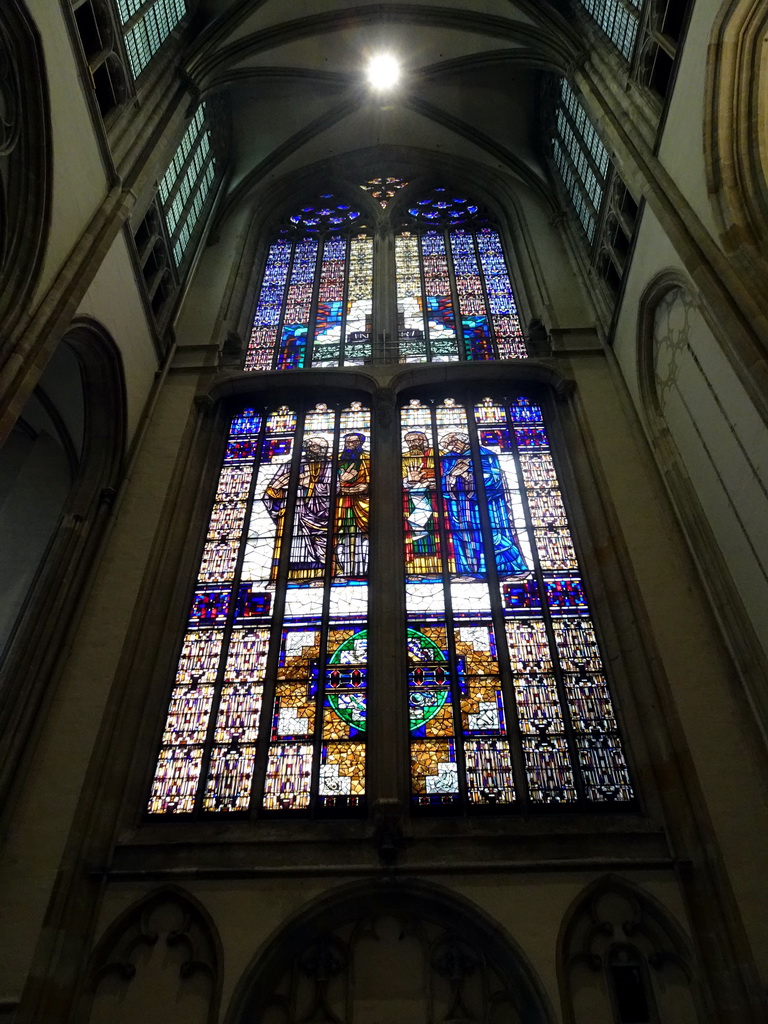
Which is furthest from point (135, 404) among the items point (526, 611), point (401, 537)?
point (526, 611)

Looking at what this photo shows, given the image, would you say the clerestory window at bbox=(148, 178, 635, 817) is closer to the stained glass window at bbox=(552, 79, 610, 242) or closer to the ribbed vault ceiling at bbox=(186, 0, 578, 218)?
the stained glass window at bbox=(552, 79, 610, 242)

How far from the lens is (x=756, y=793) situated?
19.4 feet

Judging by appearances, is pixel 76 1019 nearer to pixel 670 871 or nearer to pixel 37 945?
pixel 37 945

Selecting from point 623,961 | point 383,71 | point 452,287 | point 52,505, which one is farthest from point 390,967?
point 383,71

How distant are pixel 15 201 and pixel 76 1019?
21.1ft

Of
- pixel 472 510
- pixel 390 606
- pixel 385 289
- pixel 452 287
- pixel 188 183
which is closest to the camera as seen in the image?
pixel 390 606

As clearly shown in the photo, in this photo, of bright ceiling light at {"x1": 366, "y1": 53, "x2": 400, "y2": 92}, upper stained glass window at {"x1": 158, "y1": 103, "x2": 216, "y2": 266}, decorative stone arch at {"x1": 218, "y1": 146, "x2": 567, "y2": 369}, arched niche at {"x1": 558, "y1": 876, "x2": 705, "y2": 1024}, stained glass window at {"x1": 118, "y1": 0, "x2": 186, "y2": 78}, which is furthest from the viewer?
bright ceiling light at {"x1": 366, "y1": 53, "x2": 400, "y2": 92}

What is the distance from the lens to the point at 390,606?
25.2 feet

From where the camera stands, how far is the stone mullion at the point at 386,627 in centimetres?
652

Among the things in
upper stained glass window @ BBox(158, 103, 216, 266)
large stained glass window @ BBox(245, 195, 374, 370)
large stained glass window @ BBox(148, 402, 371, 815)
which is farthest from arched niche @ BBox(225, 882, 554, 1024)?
upper stained glass window @ BBox(158, 103, 216, 266)

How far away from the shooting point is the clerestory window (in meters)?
6.65

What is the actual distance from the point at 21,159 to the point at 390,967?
7.33 meters

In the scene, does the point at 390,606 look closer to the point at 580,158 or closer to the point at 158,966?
the point at 158,966

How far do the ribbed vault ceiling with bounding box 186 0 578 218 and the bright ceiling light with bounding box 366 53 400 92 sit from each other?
15 cm
